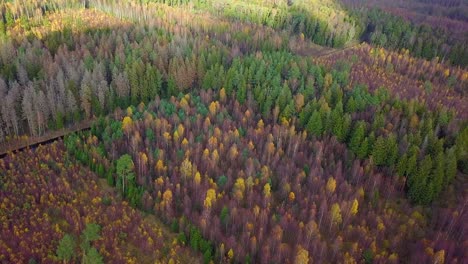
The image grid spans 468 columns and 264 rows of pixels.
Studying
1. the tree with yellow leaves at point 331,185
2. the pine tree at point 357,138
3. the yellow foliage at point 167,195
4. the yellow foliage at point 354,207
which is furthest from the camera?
the pine tree at point 357,138

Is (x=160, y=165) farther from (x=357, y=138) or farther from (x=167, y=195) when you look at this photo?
(x=357, y=138)

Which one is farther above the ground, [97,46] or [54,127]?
[97,46]

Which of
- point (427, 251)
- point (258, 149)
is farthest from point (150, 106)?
point (427, 251)

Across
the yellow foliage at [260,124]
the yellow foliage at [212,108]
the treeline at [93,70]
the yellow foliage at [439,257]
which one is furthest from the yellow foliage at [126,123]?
the yellow foliage at [439,257]

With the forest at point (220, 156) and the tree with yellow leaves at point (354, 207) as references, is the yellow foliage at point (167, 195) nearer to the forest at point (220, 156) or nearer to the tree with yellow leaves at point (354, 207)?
the forest at point (220, 156)

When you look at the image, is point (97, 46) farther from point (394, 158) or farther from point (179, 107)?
point (394, 158)

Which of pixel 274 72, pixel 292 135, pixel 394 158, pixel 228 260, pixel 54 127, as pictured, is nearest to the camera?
pixel 228 260

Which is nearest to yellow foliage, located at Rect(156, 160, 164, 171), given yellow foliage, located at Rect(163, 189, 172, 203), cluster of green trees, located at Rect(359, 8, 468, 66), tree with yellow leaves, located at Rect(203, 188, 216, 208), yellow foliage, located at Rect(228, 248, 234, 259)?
yellow foliage, located at Rect(163, 189, 172, 203)

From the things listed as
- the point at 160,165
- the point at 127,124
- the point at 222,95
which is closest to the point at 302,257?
the point at 160,165
